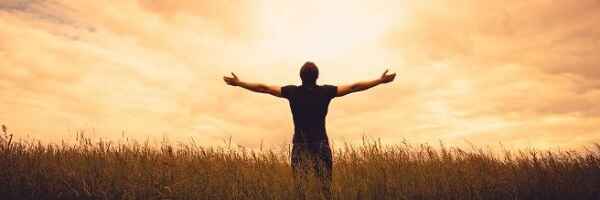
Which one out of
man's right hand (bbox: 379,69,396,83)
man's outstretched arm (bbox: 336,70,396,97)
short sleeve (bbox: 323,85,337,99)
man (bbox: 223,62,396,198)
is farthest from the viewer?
man's right hand (bbox: 379,69,396,83)

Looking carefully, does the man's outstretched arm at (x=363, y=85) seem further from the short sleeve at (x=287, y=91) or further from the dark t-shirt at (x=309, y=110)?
the short sleeve at (x=287, y=91)

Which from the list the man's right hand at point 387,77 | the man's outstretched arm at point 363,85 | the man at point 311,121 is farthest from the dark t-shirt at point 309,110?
the man's right hand at point 387,77

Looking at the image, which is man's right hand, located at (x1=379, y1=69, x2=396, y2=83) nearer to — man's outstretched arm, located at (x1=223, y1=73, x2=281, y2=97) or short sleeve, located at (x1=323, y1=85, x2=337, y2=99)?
short sleeve, located at (x1=323, y1=85, x2=337, y2=99)

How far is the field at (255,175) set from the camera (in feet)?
20.5

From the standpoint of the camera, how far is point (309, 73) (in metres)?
5.66

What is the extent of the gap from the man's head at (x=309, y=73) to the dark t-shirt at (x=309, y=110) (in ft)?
0.26

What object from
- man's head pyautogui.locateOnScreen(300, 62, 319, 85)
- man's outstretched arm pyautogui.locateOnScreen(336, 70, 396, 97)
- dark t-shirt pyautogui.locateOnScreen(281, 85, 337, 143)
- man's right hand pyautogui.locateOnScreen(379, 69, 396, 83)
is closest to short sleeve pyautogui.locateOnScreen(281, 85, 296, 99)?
dark t-shirt pyautogui.locateOnScreen(281, 85, 337, 143)

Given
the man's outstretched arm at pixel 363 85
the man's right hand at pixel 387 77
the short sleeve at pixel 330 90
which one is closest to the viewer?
the short sleeve at pixel 330 90

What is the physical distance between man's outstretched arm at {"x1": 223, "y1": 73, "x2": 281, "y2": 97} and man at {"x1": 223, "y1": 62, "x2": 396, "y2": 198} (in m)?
0.14

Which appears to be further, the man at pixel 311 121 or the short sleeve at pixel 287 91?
the short sleeve at pixel 287 91

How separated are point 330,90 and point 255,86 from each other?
3.47ft

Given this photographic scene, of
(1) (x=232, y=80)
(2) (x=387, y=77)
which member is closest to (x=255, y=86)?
(1) (x=232, y=80)

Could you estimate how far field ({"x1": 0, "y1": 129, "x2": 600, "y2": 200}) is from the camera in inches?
246

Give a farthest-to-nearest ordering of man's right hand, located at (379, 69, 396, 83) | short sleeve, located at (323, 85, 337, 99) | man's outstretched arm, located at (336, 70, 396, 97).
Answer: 1. man's right hand, located at (379, 69, 396, 83)
2. man's outstretched arm, located at (336, 70, 396, 97)
3. short sleeve, located at (323, 85, 337, 99)
